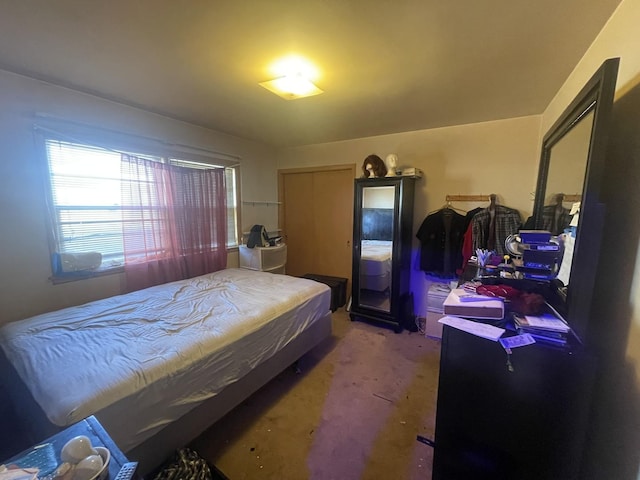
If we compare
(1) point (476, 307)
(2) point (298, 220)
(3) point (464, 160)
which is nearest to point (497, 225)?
(3) point (464, 160)

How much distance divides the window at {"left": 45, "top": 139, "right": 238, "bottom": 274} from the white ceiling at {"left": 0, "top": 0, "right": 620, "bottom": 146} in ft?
1.74

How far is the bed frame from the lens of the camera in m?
1.19

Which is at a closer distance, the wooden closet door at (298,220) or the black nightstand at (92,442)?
the black nightstand at (92,442)

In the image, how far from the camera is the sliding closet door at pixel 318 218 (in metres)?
3.84

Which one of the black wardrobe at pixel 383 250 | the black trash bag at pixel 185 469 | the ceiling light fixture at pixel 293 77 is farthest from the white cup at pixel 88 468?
the black wardrobe at pixel 383 250

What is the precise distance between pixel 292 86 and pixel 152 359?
190 centimetres

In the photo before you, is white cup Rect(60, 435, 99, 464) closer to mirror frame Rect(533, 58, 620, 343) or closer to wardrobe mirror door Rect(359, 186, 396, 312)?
mirror frame Rect(533, 58, 620, 343)

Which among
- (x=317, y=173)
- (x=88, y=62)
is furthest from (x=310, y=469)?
(x=317, y=173)

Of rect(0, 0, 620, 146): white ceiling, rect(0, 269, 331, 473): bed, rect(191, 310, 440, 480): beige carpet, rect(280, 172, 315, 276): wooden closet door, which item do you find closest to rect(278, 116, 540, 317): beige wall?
rect(0, 0, 620, 146): white ceiling

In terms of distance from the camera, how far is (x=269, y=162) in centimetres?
408

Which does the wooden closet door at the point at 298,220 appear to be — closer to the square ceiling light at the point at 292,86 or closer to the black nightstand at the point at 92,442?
the square ceiling light at the point at 292,86

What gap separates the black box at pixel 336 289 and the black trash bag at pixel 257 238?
921 millimetres

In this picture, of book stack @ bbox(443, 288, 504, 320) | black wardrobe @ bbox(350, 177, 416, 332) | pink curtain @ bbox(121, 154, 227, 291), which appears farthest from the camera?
black wardrobe @ bbox(350, 177, 416, 332)

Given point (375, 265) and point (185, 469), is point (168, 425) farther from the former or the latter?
point (375, 265)
